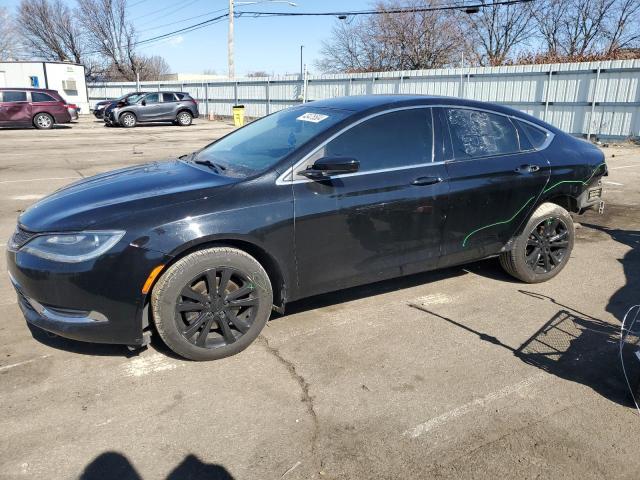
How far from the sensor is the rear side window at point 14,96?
857 inches

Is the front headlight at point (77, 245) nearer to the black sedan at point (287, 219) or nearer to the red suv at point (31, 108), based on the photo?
the black sedan at point (287, 219)

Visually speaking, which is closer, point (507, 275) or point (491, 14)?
point (507, 275)

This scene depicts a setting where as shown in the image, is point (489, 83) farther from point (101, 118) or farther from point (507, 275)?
point (101, 118)

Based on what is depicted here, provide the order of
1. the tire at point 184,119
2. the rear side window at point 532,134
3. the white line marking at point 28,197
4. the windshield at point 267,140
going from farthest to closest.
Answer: the tire at point 184,119, the white line marking at point 28,197, the rear side window at point 532,134, the windshield at point 267,140

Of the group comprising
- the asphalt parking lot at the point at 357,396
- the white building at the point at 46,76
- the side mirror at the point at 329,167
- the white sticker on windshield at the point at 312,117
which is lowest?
the asphalt parking lot at the point at 357,396

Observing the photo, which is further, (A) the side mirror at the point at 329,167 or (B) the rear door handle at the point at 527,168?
(B) the rear door handle at the point at 527,168

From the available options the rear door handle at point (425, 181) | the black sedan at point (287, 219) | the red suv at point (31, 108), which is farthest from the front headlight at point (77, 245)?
the red suv at point (31, 108)

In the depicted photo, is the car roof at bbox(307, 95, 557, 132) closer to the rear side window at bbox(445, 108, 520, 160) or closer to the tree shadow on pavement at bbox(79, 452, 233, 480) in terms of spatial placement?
the rear side window at bbox(445, 108, 520, 160)

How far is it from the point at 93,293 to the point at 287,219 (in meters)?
1.25

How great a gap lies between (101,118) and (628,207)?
2980 cm

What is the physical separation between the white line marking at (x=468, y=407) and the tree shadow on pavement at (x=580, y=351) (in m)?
0.23

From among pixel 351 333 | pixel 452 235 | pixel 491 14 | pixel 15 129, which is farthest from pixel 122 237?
pixel 491 14

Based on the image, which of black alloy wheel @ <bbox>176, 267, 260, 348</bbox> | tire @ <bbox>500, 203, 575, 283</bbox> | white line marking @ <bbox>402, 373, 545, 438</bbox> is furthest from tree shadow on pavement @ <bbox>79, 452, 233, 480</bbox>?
tire @ <bbox>500, 203, 575, 283</bbox>

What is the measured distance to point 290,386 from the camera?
308 centimetres
